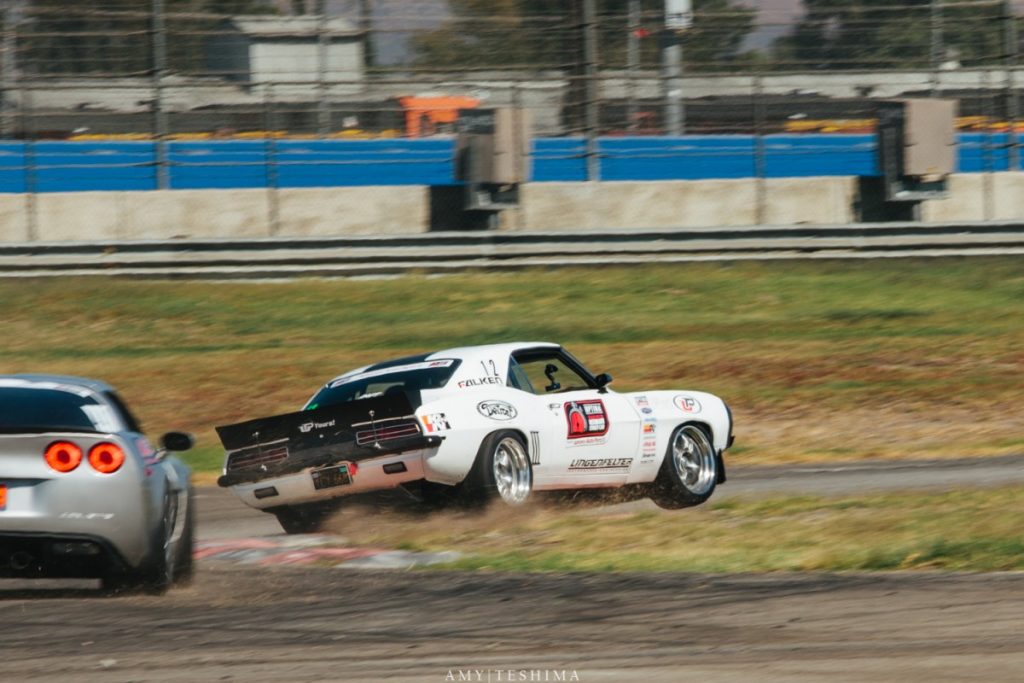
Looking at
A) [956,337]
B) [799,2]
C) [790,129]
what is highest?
[799,2]

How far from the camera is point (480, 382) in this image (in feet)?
36.6

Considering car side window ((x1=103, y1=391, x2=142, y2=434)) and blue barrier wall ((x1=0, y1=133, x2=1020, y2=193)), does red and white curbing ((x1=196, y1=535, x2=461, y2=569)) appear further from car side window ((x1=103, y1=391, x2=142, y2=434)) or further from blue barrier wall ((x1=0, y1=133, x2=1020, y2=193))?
blue barrier wall ((x1=0, y1=133, x2=1020, y2=193))

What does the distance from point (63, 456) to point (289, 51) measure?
18.1 metres

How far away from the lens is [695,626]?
22.6ft

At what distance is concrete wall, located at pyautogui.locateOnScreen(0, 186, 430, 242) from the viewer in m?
23.8

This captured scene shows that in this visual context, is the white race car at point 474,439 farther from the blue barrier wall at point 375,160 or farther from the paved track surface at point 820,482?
the blue barrier wall at point 375,160

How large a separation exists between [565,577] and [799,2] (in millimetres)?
18976

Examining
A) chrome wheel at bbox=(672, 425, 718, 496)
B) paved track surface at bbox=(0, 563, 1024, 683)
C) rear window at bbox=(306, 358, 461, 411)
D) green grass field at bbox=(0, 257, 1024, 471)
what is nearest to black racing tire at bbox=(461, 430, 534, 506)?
rear window at bbox=(306, 358, 461, 411)

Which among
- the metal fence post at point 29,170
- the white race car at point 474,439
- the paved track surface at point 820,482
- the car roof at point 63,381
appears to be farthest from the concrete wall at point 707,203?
the car roof at point 63,381

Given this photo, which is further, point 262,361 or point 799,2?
point 799,2

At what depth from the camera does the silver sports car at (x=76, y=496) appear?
296 inches

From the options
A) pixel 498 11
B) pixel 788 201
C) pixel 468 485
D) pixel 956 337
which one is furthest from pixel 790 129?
pixel 468 485

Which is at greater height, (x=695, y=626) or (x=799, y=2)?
(x=799, y=2)

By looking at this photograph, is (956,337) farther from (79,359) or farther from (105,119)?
(105,119)
